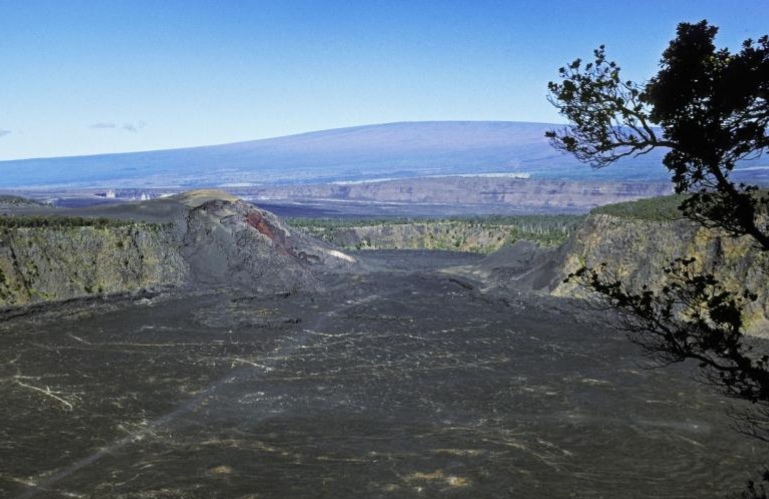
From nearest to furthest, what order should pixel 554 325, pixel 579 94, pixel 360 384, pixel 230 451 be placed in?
pixel 579 94 < pixel 230 451 < pixel 360 384 < pixel 554 325

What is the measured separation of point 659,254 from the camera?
57.0m

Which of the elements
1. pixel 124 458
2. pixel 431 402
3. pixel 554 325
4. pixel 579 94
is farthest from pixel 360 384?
pixel 579 94

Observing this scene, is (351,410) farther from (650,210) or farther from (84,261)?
(84,261)

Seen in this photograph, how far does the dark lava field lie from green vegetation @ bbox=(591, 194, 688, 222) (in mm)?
11177

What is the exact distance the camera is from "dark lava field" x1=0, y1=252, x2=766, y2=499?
83.7ft

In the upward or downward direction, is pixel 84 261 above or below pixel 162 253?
above

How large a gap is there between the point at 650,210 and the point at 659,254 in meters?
6.99

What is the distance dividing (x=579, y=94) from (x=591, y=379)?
1080 inches

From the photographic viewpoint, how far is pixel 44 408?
35062 millimetres

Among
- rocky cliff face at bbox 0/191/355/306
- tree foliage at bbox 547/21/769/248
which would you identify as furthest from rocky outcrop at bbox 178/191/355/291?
tree foliage at bbox 547/21/769/248

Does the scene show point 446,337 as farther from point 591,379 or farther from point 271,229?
point 271,229

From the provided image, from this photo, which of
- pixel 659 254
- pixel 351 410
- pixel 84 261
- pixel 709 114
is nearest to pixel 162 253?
pixel 84 261

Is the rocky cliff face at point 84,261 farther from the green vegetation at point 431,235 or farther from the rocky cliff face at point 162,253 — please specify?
the green vegetation at point 431,235

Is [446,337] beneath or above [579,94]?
beneath
